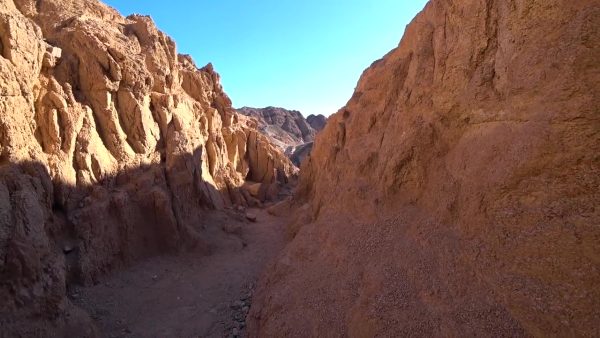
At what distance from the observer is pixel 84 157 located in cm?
970

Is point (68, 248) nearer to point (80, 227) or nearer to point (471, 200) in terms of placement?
point (80, 227)

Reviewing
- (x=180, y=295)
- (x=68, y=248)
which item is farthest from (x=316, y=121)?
(x=68, y=248)

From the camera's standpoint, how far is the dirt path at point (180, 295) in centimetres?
748

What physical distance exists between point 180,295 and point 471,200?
→ 7.82m

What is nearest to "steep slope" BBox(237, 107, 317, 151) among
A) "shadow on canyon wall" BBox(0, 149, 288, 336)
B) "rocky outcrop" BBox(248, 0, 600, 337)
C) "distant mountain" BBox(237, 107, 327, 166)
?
"distant mountain" BBox(237, 107, 327, 166)

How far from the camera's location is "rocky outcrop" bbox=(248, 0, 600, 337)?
10.9 ft

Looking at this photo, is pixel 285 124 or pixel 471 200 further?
pixel 285 124

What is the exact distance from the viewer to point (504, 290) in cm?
363

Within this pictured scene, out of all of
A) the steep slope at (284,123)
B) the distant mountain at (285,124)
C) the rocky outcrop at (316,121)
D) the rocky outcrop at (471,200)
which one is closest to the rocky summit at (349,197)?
the rocky outcrop at (471,200)

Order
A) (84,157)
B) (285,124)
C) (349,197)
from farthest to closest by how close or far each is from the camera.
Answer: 1. (285,124)
2. (84,157)
3. (349,197)

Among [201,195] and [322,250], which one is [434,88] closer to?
[322,250]

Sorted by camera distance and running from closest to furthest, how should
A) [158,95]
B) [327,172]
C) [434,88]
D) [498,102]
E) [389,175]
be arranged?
[498,102], [434,88], [389,175], [327,172], [158,95]

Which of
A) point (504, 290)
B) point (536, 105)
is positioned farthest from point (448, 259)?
point (536, 105)

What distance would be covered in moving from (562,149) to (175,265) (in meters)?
10.4
